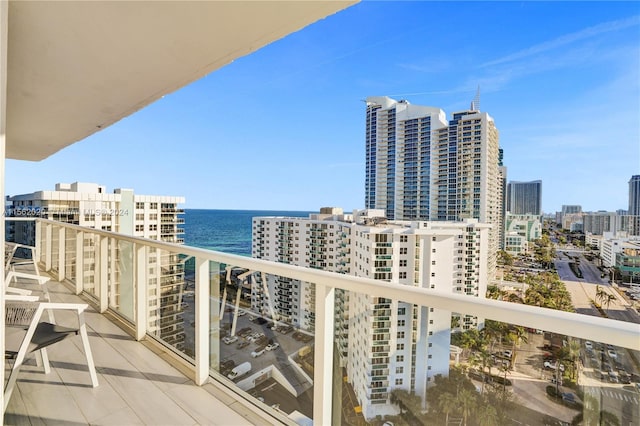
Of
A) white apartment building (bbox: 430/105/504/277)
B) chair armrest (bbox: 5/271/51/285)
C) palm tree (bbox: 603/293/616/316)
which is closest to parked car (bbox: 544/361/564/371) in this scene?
chair armrest (bbox: 5/271/51/285)

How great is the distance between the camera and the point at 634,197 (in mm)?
13828

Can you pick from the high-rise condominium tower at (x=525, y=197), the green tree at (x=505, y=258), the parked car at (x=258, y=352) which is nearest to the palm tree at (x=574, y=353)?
the parked car at (x=258, y=352)

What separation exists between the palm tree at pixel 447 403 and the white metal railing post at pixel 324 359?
56cm

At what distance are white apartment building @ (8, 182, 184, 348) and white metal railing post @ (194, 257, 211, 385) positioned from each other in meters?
0.29

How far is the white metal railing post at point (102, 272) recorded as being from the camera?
11.7 ft

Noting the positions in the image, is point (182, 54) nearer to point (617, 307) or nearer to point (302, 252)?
point (617, 307)

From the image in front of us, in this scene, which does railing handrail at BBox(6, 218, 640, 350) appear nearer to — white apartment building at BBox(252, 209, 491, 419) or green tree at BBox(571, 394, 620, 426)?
white apartment building at BBox(252, 209, 491, 419)

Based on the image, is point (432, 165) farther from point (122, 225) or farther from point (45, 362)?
point (45, 362)

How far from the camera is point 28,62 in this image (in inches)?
66.7

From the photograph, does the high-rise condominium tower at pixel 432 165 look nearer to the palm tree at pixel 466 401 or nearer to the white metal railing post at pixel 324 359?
the white metal railing post at pixel 324 359

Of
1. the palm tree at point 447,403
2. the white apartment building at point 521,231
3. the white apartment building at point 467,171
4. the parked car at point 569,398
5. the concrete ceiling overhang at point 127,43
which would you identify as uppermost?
the white apartment building at point 467,171

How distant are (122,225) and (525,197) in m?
34.6

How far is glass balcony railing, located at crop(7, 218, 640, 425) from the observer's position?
94 cm

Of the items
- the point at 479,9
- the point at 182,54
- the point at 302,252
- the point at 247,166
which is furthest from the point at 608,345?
the point at 247,166
